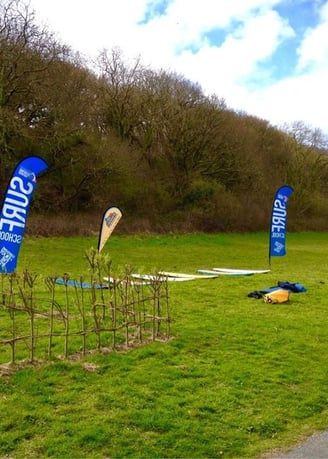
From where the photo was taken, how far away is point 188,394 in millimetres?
5695

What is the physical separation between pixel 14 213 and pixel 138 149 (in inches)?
1218

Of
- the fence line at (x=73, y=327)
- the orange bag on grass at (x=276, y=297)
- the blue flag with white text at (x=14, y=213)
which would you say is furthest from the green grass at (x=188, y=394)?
the blue flag with white text at (x=14, y=213)

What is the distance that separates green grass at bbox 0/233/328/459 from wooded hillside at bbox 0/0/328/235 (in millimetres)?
19313

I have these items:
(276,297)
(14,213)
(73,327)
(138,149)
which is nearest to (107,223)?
(14,213)

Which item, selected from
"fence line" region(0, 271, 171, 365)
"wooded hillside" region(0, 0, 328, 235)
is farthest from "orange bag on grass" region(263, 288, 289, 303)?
"wooded hillside" region(0, 0, 328, 235)

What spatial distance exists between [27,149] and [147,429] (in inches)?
1111

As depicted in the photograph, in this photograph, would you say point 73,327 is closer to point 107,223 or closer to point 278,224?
point 107,223

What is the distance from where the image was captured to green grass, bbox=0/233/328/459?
452 centimetres

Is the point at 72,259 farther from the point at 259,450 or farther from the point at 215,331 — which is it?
the point at 259,450

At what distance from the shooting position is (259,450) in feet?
14.8

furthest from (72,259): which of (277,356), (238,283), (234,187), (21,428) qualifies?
(234,187)

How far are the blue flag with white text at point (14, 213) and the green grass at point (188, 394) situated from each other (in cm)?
387

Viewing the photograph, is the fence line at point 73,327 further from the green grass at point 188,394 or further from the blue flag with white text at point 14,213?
the blue flag with white text at point 14,213

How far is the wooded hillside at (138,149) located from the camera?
2859 cm
